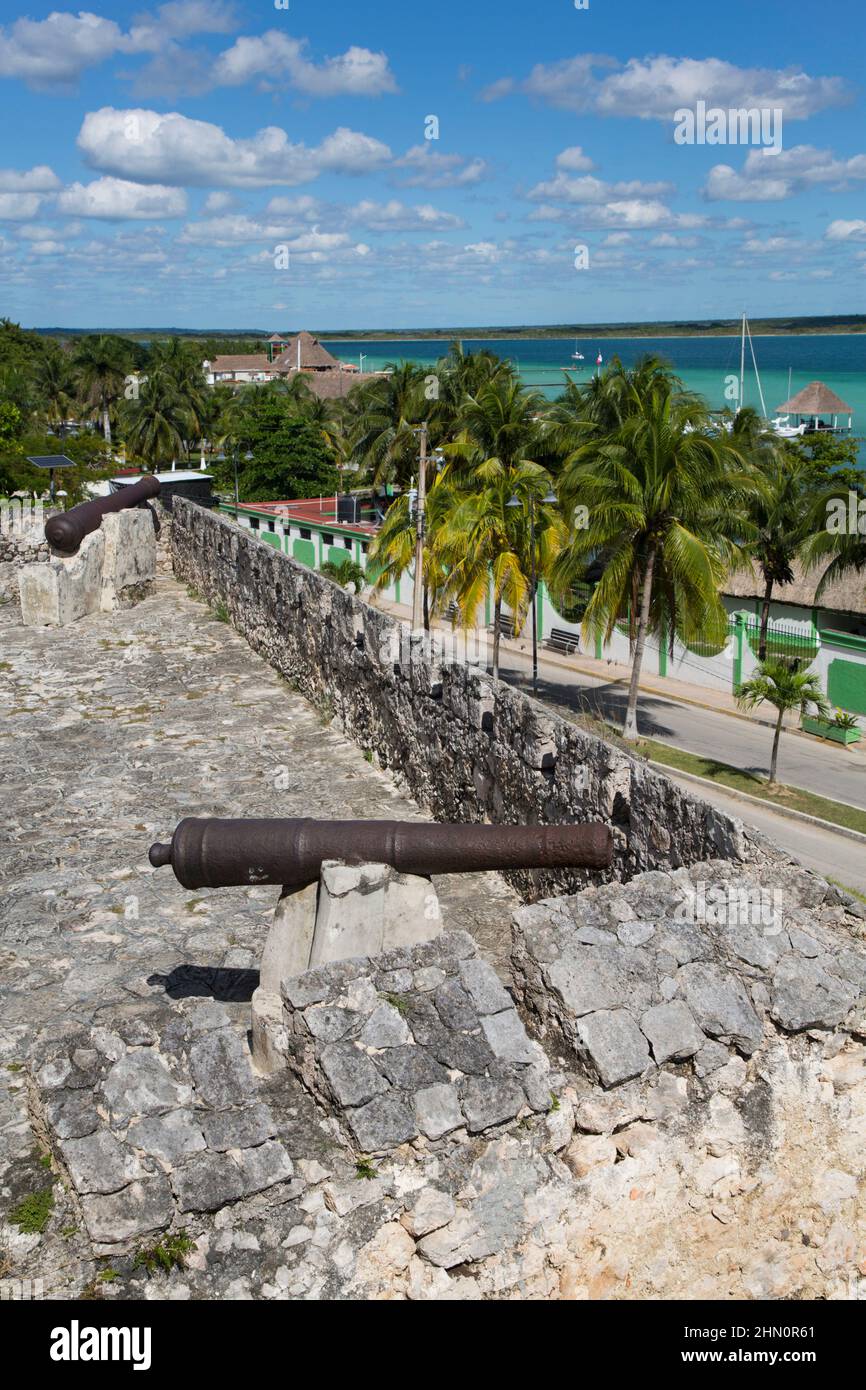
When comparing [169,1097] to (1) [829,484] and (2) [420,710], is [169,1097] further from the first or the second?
(1) [829,484]

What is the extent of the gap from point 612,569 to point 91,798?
16634 millimetres

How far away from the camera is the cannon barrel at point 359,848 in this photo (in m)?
5.75

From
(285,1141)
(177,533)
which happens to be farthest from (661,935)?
(177,533)

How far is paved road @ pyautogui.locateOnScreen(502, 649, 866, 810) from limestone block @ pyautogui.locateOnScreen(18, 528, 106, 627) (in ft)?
48.0

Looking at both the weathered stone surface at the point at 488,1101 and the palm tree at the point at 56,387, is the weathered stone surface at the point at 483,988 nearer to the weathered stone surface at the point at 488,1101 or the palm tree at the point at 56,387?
the weathered stone surface at the point at 488,1101

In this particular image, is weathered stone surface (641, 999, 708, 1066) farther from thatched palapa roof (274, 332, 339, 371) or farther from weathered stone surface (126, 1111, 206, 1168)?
thatched palapa roof (274, 332, 339, 371)

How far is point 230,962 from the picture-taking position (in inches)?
299

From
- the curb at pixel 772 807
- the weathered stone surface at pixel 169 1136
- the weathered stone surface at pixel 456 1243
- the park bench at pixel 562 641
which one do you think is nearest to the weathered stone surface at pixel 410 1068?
the weathered stone surface at pixel 456 1243

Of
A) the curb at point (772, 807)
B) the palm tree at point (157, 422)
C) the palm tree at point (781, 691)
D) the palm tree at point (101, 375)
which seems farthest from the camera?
the palm tree at point (101, 375)

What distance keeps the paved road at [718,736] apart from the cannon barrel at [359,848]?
2017 centimetres

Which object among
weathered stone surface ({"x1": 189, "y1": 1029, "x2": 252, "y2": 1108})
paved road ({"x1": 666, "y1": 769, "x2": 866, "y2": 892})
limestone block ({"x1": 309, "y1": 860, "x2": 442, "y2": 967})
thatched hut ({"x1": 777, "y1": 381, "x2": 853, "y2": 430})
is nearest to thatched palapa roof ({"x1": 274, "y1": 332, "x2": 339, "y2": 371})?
thatched hut ({"x1": 777, "y1": 381, "x2": 853, "y2": 430})

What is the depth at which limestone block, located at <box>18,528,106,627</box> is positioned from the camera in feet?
53.8

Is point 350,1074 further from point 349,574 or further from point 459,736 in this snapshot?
point 349,574
